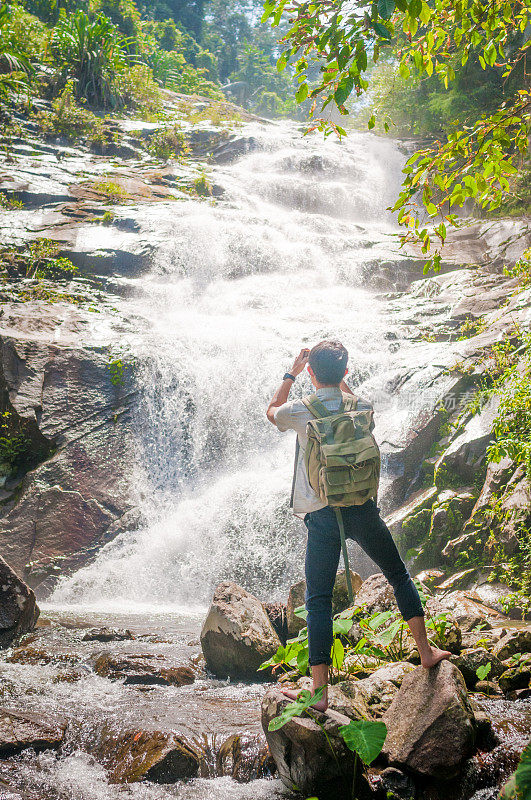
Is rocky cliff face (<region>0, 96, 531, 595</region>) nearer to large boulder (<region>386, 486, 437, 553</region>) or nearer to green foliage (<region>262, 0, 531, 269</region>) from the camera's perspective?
large boulder (<region>386, 486, 437, 553</region>)

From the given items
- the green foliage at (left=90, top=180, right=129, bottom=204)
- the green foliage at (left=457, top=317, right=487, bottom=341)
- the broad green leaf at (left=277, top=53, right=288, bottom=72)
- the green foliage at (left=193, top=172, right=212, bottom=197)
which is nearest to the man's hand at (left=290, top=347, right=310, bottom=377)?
the broad green leaf at (left=277, top=53, right=288, bottom=72)

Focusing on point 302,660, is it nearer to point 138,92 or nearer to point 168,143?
point 168,143

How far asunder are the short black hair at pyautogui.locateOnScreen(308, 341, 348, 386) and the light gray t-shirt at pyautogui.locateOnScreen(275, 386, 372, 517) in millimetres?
55

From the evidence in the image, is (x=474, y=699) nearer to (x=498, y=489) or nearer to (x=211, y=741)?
(x=211, y=741)

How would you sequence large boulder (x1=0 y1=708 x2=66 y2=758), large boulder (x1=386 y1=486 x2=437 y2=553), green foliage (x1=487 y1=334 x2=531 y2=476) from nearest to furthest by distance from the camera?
large boulder (x1=0 y1=708 x2=66 y2=758) < green foliage (x1=487 y1=334 x2=531 y2=476) < large boulder (x1=386 y1=486 x2=437 y2=553)

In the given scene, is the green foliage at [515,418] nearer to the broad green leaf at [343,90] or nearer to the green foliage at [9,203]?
the broad green leaf at [343,90]

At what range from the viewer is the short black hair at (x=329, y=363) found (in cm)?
308

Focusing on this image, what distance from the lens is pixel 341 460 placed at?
278 centimetres

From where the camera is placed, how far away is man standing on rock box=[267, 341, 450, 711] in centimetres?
282

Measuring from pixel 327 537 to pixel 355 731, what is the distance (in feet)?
2.84

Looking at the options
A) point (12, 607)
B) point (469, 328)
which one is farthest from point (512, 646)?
point (469, 328)

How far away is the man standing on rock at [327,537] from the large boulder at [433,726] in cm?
11

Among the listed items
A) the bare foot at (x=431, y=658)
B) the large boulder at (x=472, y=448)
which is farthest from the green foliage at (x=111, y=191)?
the bare foot at (x=431, y=658)

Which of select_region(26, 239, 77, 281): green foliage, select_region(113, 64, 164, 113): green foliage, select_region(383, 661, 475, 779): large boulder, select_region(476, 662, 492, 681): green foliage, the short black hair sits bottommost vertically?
select_region(476, 662, 492, 681): green foliage
